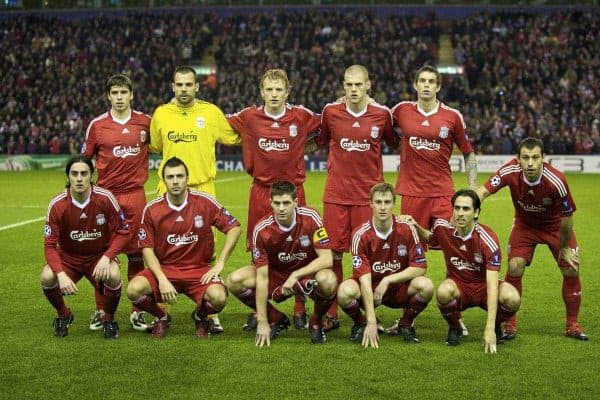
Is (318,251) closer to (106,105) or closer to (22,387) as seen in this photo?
(22,387)

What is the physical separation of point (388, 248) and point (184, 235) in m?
1.60

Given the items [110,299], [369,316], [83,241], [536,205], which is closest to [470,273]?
[536,205]

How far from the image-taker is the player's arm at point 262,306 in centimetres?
646

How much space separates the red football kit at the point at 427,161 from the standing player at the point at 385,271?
0.64 metres

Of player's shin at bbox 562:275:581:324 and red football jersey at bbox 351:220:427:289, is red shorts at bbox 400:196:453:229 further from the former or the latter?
player's shin at bbox 562:275:581:324

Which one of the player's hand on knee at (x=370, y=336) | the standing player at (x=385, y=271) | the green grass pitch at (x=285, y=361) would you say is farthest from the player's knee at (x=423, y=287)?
the player's hand on knee at (x=370, y=336)

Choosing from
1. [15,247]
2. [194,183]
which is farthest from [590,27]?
[194,183]

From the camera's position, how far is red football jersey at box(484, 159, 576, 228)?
668 centimetres

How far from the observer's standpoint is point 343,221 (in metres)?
7.47

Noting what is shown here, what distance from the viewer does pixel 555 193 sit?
21.9ft

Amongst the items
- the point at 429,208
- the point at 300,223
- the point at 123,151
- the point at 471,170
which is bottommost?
the point at 300,223

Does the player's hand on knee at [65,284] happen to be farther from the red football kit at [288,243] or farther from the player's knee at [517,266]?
the player's knee at [517,266]

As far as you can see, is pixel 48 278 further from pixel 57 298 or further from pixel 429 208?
pixel 429 208

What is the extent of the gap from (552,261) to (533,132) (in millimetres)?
17104
